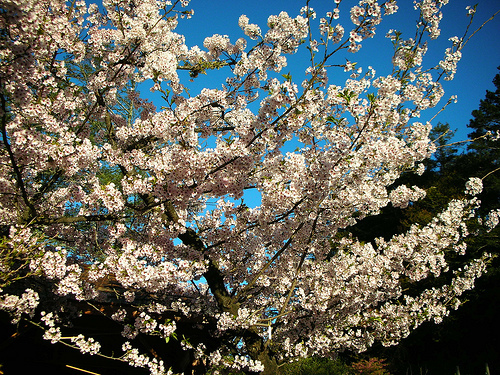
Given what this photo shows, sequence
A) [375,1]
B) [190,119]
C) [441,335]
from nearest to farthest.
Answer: [375,1]
[190,119]
[441,335]

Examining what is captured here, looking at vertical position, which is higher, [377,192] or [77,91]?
[77,91]

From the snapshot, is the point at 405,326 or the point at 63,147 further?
the point at 405,326

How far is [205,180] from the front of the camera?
342cm

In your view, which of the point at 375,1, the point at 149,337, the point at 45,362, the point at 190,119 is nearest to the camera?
the point at 375,1

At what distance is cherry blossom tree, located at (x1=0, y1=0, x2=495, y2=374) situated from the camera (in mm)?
3119

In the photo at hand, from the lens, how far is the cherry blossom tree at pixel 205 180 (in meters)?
3.12

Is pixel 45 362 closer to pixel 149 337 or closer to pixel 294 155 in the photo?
pixel 149 337

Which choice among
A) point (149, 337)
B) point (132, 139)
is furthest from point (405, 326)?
point (132, 139)

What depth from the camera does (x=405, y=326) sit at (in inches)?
217

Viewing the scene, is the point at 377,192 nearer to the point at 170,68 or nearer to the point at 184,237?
the point at 184,237

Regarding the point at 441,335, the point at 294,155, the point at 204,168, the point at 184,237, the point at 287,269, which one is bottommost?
the point at 441,335

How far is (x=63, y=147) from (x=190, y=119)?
1372 millimetres

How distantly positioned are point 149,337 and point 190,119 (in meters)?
4.11

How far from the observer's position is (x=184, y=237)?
4.64 m
